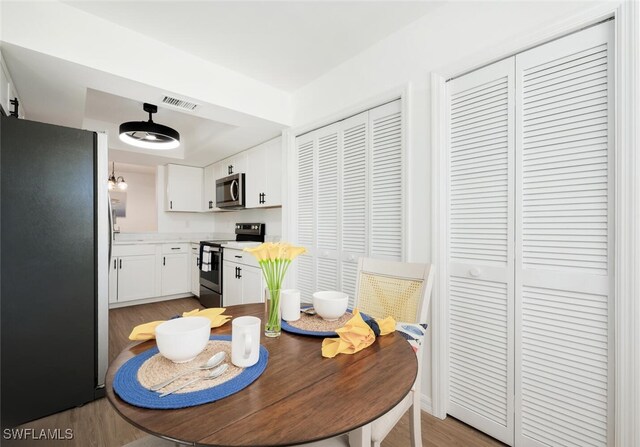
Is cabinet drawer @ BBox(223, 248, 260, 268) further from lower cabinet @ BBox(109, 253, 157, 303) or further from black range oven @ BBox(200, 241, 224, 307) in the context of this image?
lower cabinet @ BBox(109, 253, 157, 303)

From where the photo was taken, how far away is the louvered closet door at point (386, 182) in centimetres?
213

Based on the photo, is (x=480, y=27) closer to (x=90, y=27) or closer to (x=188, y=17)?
(x=188, y=17)

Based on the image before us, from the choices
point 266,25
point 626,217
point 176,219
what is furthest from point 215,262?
point 626,217

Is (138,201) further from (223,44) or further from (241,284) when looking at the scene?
(223,44)

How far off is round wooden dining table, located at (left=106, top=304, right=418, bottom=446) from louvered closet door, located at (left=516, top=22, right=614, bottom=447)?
96 cm

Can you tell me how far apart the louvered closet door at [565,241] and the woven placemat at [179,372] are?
1.50 m

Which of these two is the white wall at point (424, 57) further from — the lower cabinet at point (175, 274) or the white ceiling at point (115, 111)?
the lower cabinet at point (175, 274)

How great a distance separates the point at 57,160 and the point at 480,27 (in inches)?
105

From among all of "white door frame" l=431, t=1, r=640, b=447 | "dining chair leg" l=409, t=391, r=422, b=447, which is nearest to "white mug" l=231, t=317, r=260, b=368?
"dining chair leg" l=409, t=391, r=422, b=447

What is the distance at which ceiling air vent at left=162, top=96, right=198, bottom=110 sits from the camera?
7.93 ft

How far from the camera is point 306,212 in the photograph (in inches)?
116

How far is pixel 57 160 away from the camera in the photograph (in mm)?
1882

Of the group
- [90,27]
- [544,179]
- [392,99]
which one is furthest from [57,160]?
[544,179]

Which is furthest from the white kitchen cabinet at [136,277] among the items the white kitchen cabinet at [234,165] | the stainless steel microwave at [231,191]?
the white kitchen cabinet at [234,165]
